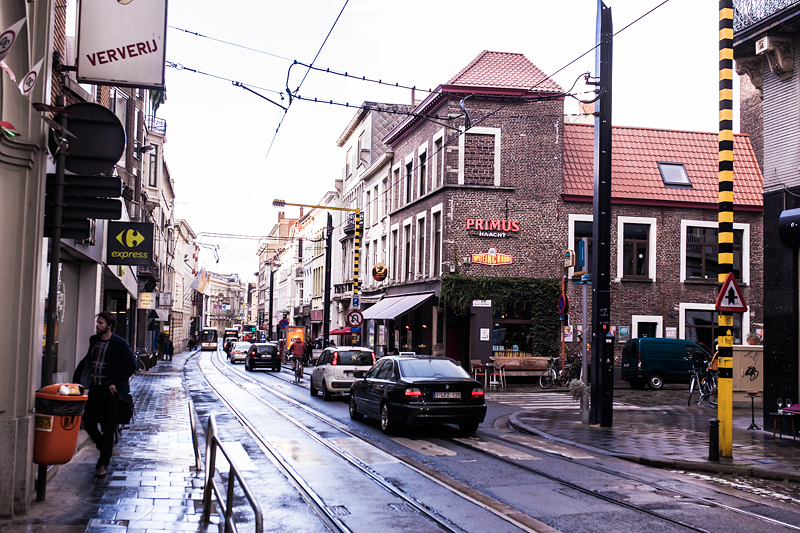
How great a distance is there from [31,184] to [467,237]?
2384cm

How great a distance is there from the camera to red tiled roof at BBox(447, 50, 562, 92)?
30.8 m

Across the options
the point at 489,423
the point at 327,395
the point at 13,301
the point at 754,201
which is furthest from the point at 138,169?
the point at 13,301

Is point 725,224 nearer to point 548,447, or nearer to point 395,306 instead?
point 548,447

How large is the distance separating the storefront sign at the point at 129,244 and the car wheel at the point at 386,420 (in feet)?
18.1

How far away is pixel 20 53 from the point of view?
738 centimetres

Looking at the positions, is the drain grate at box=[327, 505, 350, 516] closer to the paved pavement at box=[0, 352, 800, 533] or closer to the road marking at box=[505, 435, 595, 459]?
the paved pavement at box=[0, 352, 800, 533]

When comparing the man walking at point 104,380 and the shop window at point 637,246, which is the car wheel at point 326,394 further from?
the shop window at point 637,246

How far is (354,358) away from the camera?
22.2 meters

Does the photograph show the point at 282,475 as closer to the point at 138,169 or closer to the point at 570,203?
the point at 570,203

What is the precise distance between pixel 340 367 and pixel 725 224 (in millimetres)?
12949

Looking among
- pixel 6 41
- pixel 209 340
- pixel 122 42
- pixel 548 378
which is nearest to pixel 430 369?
pixel 122 42

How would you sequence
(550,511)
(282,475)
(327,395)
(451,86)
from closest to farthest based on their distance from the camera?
(550,511), (282,475), (327,395), (451,86)

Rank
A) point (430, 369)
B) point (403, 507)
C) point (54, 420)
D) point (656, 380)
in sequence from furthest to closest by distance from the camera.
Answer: point (656, 380) < point (430, 369) < point (403, 507) < point (54, 420)

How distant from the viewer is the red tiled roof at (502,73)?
3081cm
